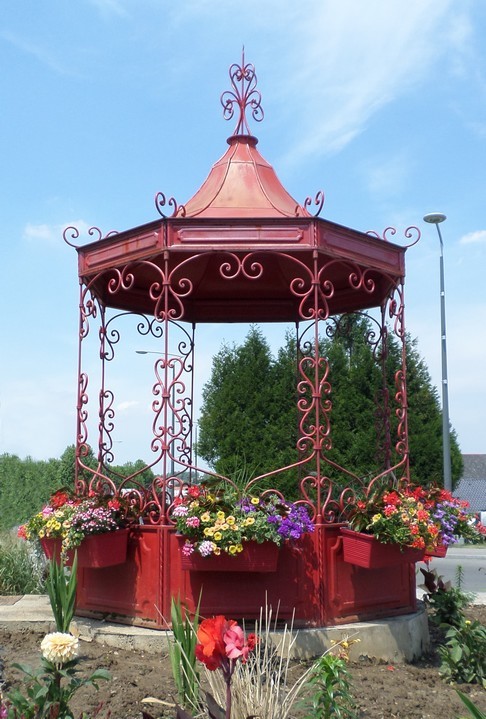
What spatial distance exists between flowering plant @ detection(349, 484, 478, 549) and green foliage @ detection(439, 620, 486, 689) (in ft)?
2.27

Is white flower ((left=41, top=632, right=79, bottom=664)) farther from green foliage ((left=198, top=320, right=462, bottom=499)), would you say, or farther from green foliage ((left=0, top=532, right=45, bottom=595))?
green foliage ((left=198, top=320, right=462, bottom=499))

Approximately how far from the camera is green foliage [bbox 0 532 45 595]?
929cm

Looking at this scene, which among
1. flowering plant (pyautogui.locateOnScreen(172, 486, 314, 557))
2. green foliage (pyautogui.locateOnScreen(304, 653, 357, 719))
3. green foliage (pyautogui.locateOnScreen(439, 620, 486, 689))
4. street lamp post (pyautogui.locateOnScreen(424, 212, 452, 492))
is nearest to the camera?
green foliage (pyautogui.locateOnScreen(304, 653, 357, 719))

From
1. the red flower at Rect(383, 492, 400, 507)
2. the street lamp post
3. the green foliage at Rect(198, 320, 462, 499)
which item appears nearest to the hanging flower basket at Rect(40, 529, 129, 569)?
the red flower at Rect(383, 492, 400, 507)

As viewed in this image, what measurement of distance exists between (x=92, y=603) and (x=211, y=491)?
1616 mm

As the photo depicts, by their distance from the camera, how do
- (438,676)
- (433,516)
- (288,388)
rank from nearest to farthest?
(438,676) < (433,516) < (288,388)

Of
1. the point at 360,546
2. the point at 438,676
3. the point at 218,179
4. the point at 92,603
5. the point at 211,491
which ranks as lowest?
the point at 438,676

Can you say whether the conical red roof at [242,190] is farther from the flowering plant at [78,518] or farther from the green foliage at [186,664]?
the green foliage at [186,664]

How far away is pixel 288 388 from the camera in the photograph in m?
17.3

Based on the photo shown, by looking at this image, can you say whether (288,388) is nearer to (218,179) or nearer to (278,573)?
(218,179)

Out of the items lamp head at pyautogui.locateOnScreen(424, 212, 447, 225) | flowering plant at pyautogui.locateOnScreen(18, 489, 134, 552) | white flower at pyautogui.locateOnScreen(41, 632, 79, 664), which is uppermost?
lamp head at pyautogui.locateOnScreen(424, 212, 447, 225)

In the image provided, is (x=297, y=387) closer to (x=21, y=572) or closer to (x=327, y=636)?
(x=327, y=636)

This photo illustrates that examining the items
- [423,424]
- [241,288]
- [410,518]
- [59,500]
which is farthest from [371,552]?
[423,424]

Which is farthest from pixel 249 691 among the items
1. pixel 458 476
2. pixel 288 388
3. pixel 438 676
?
pixel 458 476
